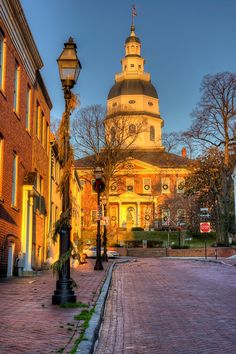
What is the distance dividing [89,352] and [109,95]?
8524cm

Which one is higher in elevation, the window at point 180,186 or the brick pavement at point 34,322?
the window at point 180,186

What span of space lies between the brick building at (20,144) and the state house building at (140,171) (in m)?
35.3

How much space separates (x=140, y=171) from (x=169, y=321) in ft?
231

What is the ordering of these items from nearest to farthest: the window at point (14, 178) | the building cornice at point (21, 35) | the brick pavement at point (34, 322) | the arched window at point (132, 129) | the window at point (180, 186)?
the brick pavement at point (34, 322) < the building cornice at point (21, 35) < the window at point (14, 178) < the arched window at point (132, 129) < the window at point (180, 186)

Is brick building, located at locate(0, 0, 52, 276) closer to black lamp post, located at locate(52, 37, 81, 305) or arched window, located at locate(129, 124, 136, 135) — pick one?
black lamp post, located at locate(52, 37, 81, 305)

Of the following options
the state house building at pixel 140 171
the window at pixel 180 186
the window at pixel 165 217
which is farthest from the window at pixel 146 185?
the window at pixel 165 217

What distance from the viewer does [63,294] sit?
9648 millimetres

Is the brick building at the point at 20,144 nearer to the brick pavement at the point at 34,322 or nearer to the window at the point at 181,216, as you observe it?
the brick pavement at the point at 34,322

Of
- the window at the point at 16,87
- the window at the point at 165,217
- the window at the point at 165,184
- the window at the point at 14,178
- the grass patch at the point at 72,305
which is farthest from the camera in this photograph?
the window at the point at 165,184

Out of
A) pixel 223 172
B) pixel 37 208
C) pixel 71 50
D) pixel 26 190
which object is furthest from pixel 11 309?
pixel 223 172

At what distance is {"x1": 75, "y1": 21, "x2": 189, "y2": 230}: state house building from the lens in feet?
231

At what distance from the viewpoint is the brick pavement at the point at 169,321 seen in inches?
268

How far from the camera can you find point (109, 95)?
294 feet

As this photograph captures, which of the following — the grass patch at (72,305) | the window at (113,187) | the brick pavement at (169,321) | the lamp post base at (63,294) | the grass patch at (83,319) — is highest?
the window at (113,187)
